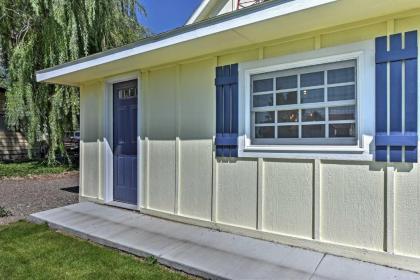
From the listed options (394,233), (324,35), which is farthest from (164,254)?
(324,35)

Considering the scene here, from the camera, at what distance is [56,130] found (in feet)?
31.4

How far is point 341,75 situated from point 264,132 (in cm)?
107

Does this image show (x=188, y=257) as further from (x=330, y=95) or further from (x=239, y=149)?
(x=330, y=95)

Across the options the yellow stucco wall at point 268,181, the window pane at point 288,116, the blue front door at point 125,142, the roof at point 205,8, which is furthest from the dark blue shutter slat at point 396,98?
the roof at point 205,8

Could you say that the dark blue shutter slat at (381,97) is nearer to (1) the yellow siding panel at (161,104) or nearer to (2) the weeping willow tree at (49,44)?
(1) the yellow siding panel at (161,104)

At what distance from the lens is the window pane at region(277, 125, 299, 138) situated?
3.63 meters

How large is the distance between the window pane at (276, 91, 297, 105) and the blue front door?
265cm

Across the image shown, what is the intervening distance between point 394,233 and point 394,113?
1.11 metres

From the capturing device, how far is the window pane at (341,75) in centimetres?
323

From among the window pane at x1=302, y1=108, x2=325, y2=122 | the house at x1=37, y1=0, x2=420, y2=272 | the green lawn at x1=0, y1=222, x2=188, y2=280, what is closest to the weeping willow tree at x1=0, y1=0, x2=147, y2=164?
the house at x1=37, y1=0, x2=420, y2=272

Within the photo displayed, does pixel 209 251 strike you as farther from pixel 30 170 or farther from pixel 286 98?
pixel 30 170

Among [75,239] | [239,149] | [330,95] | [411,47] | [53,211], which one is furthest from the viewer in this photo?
[53,211]

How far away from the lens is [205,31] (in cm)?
351

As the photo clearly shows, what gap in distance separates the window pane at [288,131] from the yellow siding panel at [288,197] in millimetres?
308
